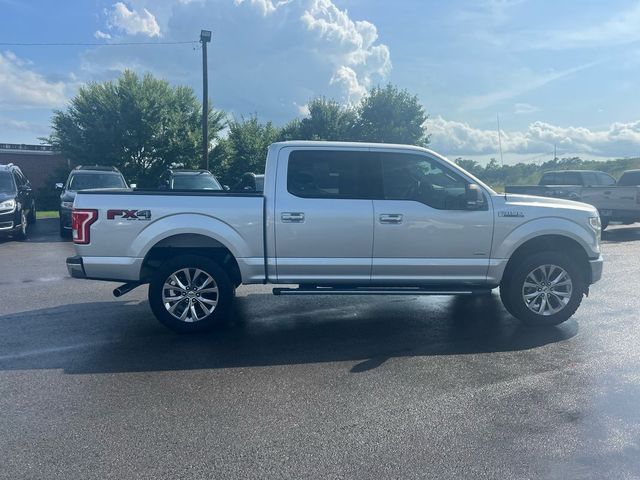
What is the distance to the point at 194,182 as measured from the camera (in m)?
17.3

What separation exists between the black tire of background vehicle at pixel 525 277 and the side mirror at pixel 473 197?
89 cm

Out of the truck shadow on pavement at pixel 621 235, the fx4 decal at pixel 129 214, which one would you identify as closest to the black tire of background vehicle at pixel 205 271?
the fx4 decal at pixel 129 214

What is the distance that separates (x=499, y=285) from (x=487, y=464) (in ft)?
→ 11.3

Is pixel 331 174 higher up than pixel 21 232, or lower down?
higher up

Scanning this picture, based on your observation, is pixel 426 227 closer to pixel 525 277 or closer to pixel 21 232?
pixel 525 277

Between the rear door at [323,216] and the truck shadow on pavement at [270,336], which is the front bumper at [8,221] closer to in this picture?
the truck shadow on pavement at [270,336]

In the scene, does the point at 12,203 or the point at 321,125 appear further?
the point at 321,125

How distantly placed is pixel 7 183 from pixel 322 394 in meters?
13.2

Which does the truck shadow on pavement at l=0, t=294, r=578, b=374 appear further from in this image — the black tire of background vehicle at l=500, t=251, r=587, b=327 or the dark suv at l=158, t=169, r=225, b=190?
the dark suv at l=158, t=169, r=225, b=190

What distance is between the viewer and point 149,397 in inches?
186

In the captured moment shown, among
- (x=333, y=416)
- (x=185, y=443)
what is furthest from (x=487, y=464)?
(x=185, y=443)

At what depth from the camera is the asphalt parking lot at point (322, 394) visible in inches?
146

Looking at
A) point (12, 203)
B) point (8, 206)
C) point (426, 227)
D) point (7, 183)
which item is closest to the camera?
point (426, 227)

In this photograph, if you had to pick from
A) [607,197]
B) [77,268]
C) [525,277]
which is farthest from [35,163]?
[525,277]
